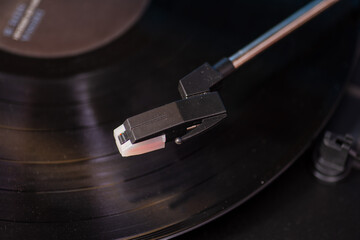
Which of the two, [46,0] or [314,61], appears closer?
[314,61]

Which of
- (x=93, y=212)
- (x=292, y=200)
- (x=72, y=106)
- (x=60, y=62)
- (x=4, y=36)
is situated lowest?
(x=292, y=200)

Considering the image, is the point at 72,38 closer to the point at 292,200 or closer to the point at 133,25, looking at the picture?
the point at 133,25

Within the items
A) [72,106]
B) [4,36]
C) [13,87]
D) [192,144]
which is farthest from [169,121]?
[4,36]

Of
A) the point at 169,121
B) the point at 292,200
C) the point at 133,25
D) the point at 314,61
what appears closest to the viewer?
the point at 169,121

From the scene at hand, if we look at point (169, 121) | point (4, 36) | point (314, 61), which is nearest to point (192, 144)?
point (169, 121)

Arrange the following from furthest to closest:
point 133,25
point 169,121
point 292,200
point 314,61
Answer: point 133,25, point 314,61, point 292,200, point 169,121

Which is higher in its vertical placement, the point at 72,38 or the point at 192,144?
the point at 72,38
